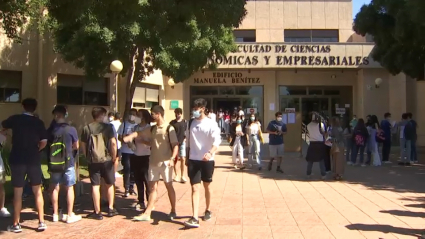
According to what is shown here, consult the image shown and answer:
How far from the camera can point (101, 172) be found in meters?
7.23

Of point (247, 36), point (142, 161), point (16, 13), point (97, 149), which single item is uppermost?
point (247, 36)

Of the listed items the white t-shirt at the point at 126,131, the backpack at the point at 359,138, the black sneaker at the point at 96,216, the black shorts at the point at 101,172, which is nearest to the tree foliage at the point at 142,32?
the white t-shirt at the point at 126,131

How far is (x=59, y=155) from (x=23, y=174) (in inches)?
23.6

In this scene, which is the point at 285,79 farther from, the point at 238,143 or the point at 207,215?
the point at 207,215

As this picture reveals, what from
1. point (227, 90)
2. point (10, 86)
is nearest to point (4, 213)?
point (10, 86)

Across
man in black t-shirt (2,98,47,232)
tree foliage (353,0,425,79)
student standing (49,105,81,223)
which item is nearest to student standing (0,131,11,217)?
man in black t-shirt (2,98,47,232)

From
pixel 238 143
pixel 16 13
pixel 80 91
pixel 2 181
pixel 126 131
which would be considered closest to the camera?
pixel 2 181

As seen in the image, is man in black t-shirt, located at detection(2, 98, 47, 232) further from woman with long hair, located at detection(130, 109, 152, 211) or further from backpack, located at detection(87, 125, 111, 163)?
woman with long hair, located at detection(130, 109, 152, 211)

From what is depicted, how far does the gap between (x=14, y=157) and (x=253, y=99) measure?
2095cm

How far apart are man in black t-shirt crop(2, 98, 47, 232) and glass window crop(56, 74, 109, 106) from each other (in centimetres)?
1166

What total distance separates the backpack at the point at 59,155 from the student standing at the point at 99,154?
0.39 m

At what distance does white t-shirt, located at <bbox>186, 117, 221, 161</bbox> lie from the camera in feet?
22.5

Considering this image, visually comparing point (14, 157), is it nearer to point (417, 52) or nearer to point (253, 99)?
point (417, 52)

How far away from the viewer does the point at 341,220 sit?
23.1 feet
